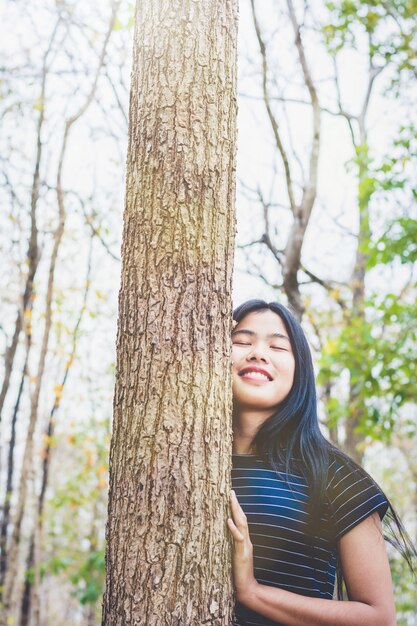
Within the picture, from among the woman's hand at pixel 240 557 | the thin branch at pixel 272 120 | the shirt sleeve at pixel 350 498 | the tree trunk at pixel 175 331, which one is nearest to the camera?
the tree trunk at pixel 175 331

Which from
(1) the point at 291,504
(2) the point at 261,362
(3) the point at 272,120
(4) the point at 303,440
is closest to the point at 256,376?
(2) the point at 261,362

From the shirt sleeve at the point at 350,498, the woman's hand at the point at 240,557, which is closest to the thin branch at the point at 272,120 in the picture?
the shirt sleeve at the point at 350,498

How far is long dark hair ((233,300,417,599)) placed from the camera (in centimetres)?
189

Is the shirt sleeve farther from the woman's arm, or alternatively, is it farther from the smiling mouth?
the smiling mouth

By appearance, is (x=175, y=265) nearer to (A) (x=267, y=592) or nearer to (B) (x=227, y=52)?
(B) (x=227, y=52)

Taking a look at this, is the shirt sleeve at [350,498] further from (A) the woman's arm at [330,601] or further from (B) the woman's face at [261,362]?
(B) the woman's face at [261,362]

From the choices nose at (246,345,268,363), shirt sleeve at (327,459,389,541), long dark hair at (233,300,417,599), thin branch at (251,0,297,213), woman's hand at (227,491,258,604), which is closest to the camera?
woman's hand at (227,491,258,604)

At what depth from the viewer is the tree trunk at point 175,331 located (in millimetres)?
1519

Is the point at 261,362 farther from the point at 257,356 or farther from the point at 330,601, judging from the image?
the point at 330,601

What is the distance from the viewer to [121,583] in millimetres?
1527

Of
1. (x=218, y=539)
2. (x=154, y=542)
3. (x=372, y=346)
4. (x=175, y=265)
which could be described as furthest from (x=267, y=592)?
(x=372, y=346)

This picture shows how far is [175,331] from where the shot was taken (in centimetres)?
162

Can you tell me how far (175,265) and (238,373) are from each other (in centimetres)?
50

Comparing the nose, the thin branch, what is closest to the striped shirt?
the nose
